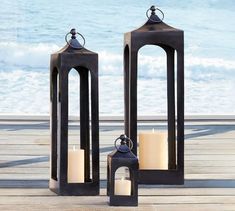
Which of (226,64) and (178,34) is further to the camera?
(226,64)

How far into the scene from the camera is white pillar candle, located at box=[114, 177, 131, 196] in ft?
5.33

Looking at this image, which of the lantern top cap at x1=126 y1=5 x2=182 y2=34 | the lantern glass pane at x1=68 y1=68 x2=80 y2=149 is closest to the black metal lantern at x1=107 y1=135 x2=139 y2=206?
the lantern top cap at x1=126 y1=5 x2=182 y2=34

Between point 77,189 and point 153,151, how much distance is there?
0.27 meters

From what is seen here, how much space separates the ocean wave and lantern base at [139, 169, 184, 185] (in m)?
4.36

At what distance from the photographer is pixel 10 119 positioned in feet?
12.3

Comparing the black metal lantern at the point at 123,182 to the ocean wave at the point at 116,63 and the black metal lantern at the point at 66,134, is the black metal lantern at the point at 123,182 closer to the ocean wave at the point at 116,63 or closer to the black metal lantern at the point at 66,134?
the black metal lantern at the point at 66,134

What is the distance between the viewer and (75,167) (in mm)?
1733

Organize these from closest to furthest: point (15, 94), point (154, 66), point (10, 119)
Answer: point (10, 119) → point (15, 94) → point (154, 66)

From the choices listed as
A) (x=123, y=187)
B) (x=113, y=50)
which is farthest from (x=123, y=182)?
(x=113, y=50)

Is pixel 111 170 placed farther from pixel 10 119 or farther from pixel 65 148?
pixel 10 119

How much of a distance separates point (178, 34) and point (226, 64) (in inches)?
198

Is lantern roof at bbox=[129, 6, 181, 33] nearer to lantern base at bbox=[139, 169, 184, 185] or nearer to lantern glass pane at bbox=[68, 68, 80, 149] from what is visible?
lantern base at bbox=[139, 169, 184, 185]

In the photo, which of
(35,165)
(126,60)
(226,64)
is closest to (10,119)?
(35,165)

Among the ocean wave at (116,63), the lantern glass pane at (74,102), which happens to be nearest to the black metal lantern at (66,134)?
the lantern glass pane at (74,102)
